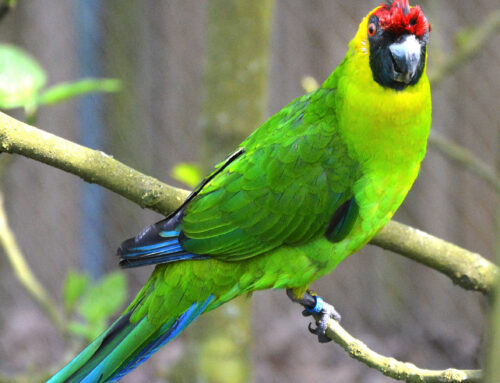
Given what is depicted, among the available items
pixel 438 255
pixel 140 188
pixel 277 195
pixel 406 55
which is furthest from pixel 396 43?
pixel 140 188

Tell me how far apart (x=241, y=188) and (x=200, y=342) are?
954 mm

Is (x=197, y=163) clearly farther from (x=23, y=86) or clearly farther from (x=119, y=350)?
(x=119, y=350)

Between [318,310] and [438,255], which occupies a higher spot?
[438,255]

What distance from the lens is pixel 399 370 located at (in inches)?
57.6

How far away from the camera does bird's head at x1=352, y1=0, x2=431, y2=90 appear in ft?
5.32

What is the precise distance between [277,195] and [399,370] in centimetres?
60

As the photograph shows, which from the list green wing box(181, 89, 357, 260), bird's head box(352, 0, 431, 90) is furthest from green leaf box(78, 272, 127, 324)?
bird's head box(352, 0, 431, 90)

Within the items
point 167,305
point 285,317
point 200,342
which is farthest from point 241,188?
point 285,317

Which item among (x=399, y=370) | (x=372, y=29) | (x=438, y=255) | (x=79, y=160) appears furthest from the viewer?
(x=438, y=255)

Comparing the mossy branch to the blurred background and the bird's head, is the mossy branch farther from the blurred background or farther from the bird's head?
the blurred background

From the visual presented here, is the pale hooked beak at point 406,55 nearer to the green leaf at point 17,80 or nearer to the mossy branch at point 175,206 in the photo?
the mossy branch at point 175,206

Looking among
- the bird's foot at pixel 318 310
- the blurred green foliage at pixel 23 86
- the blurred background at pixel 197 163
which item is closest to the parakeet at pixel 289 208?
the bird's foot at pixel 318 310

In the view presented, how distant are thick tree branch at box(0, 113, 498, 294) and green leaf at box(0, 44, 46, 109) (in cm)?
28

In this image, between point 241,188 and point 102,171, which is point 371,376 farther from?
point 102,171
